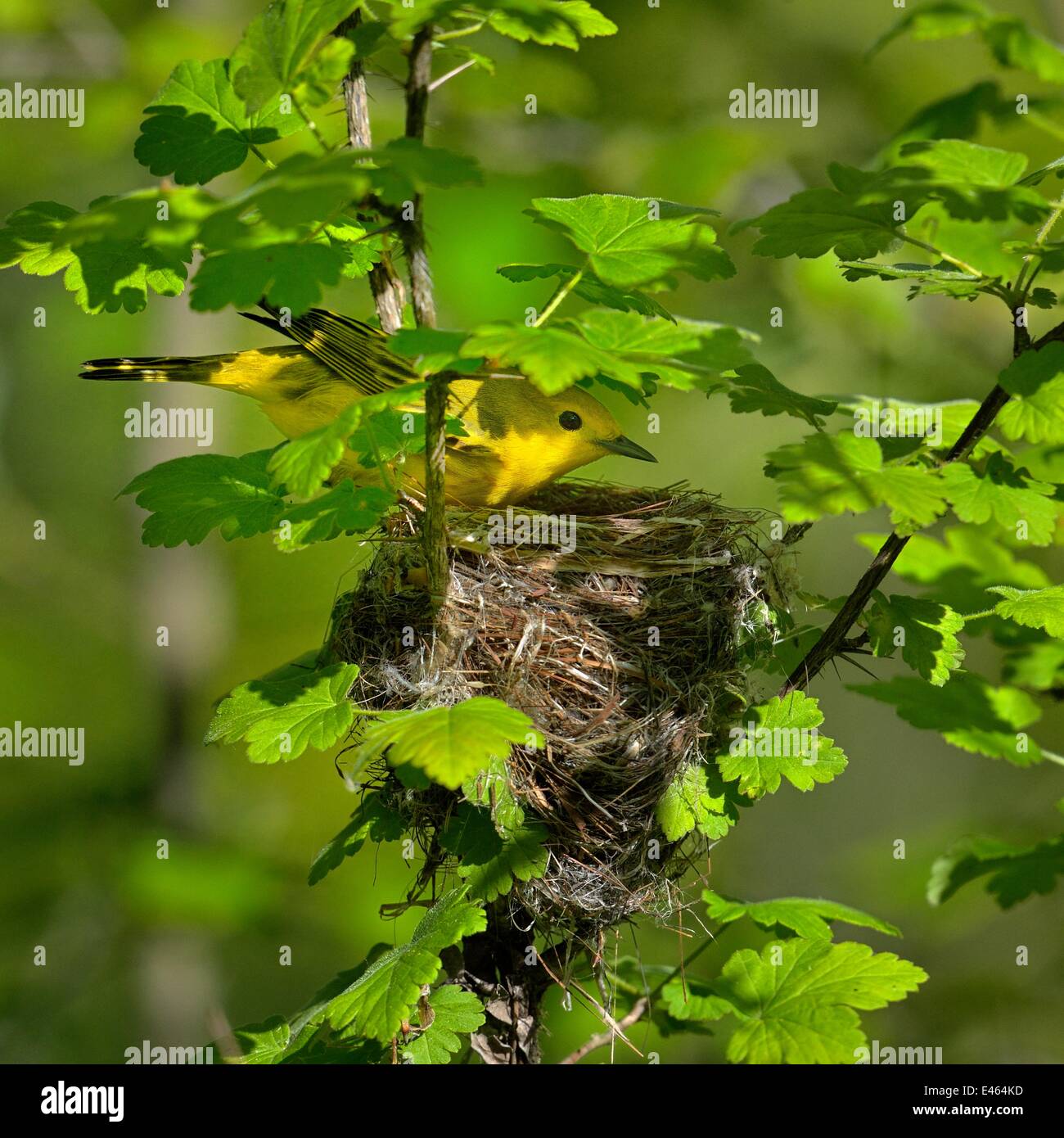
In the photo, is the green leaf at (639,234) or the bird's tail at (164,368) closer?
the green leaf at (639,234)

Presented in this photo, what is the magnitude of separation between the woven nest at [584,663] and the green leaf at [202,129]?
1.05 meters

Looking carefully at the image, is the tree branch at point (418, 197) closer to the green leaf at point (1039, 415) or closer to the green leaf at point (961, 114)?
the green leaf at point (961, 114)

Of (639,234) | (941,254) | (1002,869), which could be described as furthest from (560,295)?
(1002,869)

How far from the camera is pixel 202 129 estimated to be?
210cm

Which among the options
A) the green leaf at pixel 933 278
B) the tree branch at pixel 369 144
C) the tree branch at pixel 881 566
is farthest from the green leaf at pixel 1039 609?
the tree branch at pixel 369 144

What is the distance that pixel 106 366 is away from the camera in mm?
3305

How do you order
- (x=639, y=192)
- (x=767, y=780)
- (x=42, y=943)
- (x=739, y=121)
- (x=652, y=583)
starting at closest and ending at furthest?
(x=767, y=780), (x=652, y=583), (x=639, y=192), (x=739, y=121), (x=42, y=943)

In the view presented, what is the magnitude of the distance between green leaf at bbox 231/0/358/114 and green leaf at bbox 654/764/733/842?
164 cm

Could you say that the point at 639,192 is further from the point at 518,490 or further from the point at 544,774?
the point at 544,774

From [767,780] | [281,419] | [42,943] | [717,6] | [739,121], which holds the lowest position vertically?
[42,943]

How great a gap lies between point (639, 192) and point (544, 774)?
350 centimetres

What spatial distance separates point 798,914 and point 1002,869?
69cm

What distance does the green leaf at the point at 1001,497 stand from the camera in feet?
6.69

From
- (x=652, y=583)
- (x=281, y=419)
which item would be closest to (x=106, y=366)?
(x=281, y=419)
